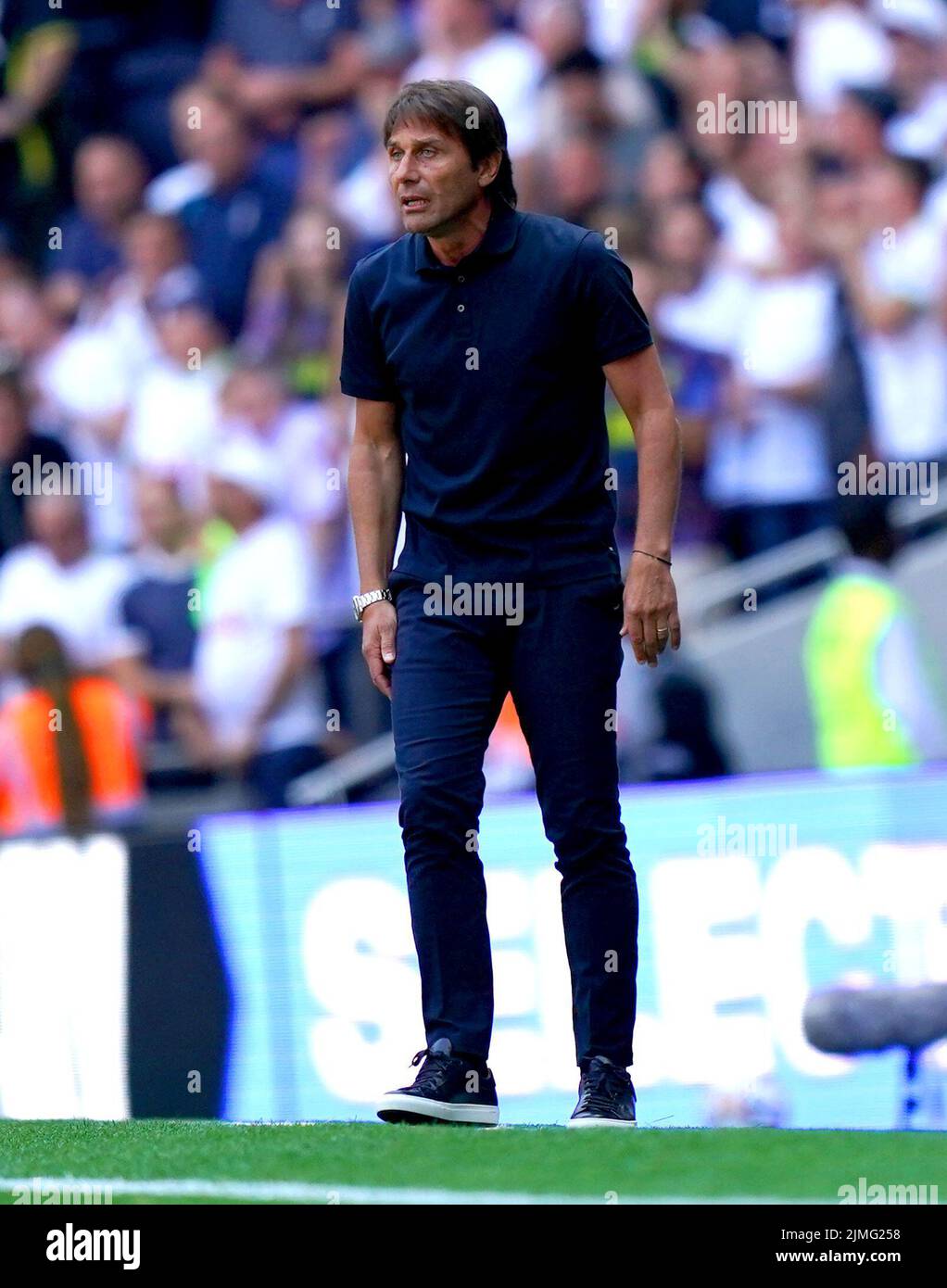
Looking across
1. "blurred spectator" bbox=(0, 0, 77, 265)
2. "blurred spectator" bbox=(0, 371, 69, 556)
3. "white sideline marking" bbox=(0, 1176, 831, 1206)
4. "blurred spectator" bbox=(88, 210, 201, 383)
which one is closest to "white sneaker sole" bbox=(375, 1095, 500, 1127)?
"white sideline marking" bbox=(0, 1176, 831, 1206)

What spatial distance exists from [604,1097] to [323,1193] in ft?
2.65

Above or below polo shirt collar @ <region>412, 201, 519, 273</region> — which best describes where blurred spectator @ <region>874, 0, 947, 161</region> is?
above

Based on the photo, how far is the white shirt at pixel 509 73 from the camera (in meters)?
8.16

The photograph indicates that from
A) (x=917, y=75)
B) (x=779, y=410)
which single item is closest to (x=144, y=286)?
(x=779, y=410)

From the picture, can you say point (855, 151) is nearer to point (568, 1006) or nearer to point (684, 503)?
point (684, 503)

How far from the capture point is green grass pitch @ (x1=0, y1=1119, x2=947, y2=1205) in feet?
11.0

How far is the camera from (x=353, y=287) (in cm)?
433

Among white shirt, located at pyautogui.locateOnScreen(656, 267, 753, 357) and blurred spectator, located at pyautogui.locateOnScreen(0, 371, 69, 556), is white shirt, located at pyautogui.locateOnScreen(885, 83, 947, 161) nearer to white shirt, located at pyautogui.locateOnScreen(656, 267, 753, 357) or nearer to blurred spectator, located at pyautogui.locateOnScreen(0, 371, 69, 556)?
white shirt, located at pyautogui.locateOnScreen(656, 267, 753, 357)

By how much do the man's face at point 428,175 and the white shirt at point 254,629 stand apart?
3.90 metres

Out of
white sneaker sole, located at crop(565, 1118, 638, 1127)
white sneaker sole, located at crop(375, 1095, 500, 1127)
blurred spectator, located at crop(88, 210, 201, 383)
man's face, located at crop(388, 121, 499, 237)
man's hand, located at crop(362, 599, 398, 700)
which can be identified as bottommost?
white sneaker sole, located at crop(565, 1118, 638, 1127)

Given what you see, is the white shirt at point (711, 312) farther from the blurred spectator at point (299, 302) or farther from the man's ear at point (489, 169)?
the man's ear at point (489, 169)

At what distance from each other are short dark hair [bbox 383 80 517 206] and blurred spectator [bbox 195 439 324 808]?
12.8ft
